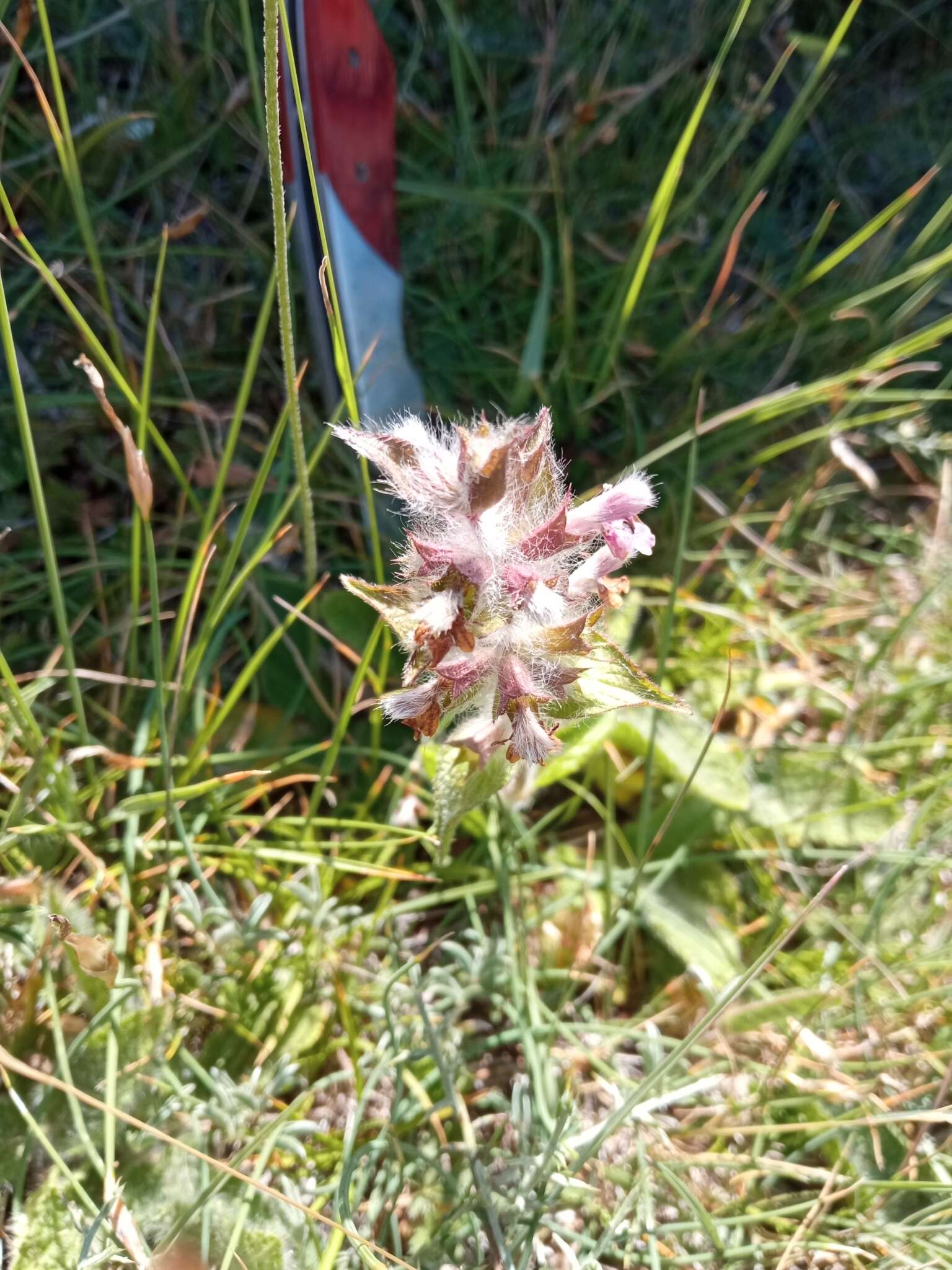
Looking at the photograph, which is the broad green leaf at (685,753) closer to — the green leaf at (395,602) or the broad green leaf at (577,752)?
the broad green leaf at (577,752)

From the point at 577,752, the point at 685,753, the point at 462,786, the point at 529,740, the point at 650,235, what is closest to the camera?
the point at 529,740

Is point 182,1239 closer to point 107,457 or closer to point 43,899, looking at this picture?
point 43,899

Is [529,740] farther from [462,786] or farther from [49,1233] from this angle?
[49,1233]

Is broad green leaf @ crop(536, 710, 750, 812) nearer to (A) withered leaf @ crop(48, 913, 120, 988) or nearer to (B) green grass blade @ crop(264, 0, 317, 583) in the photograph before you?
Result: (B) green grass blade @ crop(264, 0, 317, 583)

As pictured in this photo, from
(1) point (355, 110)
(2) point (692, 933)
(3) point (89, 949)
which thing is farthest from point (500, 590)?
(1) point (355, 110)

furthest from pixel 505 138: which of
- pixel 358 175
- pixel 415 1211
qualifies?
pixel 415 1211

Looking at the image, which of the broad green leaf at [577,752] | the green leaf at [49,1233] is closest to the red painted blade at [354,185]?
the broad green leaf at [577,752]

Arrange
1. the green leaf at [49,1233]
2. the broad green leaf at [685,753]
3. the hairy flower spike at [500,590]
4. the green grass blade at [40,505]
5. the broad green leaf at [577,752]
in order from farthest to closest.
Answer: the broad green leaf at [685,753]
the broad green leaf at [577,752]
the green leaf at [49,1233]
the green grass blade at [40,505]
the hairy flower spike at [500,590]
